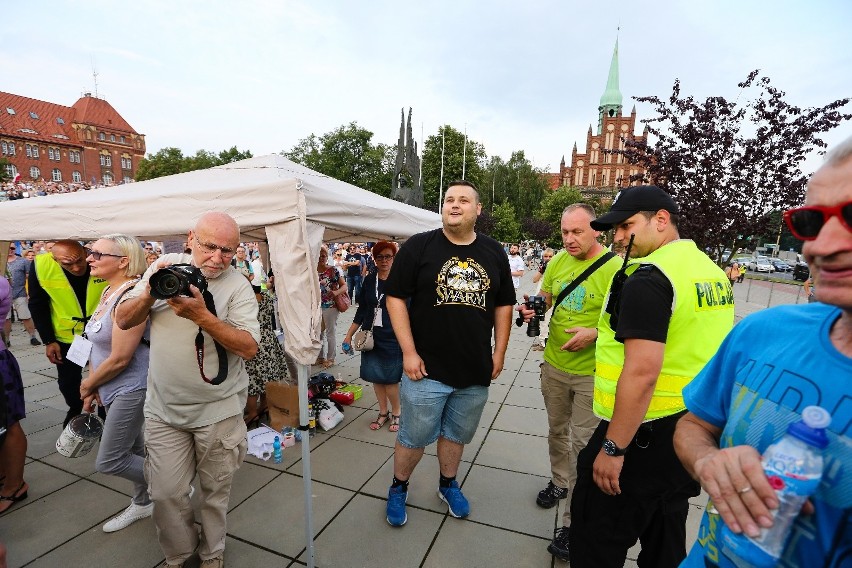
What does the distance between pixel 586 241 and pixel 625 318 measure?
1.28 meters

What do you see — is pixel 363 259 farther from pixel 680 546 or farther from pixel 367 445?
pixel 680 546

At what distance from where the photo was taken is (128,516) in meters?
2.68

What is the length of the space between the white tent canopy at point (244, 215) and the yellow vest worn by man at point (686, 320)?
1.94 metres

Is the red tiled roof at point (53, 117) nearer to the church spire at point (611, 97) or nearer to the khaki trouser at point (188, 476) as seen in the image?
the khaki trouser at point (188, 476)

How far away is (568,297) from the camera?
2.71 m

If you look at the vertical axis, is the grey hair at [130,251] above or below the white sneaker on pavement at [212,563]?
above

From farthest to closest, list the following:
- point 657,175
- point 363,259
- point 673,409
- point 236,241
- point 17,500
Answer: point 363,259 < point 657,175 < point 17,500 < point 236,241 < point 673,409

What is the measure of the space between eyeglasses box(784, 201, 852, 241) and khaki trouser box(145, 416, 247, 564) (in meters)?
2.57

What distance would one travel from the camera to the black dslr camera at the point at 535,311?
2.96 m

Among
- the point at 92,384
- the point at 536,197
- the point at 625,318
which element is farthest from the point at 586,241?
the point at 536,197

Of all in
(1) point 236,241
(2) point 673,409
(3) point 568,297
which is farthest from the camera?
(3) point 568,297

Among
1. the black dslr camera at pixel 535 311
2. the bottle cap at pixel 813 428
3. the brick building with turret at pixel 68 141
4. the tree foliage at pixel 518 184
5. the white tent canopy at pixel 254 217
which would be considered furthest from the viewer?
the brick building with turret at pixel 68 141

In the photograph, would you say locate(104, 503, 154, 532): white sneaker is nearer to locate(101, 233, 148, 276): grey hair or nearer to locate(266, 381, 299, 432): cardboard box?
locate(266, 381, 299, 432): cardboard box

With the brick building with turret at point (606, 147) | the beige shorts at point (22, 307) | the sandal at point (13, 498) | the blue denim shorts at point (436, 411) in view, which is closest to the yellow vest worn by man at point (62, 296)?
the sandal at point (13, 498)
